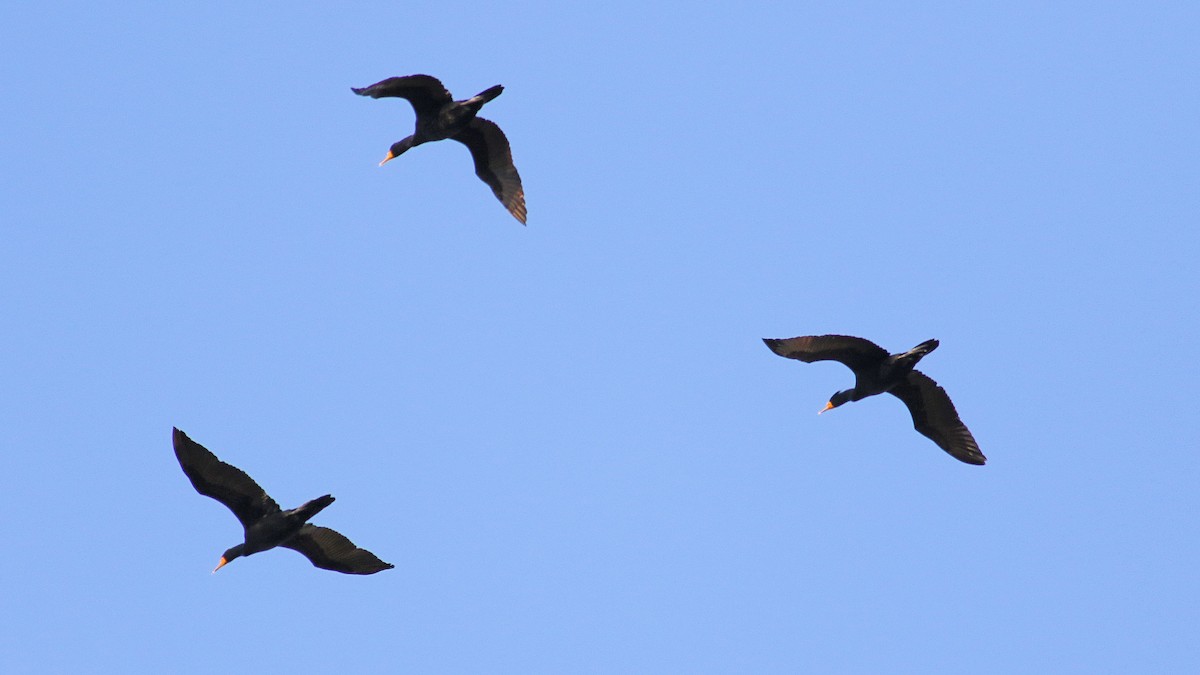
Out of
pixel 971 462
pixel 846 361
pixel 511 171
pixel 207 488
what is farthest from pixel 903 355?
pixel 207 488

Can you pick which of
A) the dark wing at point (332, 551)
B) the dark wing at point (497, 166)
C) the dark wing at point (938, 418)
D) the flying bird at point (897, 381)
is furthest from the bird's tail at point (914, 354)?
the dark wing at point (332, 551)

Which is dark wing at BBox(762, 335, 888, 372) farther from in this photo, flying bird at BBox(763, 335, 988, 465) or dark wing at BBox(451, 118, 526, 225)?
dark wing at BBox(451, 118, 526, 225)

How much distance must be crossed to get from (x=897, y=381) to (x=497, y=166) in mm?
8904

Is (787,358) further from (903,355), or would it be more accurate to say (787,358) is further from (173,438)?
(173,438)

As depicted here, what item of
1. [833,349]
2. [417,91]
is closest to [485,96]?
[417,91]

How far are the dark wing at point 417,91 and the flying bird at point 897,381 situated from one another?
314 inches

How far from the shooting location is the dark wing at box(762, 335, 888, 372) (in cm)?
2575

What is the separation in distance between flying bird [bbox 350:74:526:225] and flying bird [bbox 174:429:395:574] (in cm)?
695

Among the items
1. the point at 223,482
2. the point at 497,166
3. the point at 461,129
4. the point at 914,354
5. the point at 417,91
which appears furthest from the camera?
the point at 497,166

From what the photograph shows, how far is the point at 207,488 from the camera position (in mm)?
24953

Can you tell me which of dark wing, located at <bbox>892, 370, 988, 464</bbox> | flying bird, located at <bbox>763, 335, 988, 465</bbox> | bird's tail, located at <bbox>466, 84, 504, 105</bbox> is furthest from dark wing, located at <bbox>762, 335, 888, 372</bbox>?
bird's tail, located at <bbox>466, 84, 504, 105</bbox>

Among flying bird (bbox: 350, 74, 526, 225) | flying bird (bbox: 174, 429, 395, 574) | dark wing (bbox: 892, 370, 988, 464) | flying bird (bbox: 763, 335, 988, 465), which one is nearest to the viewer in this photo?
flying bird (bbox: 174, 429, 395, 574)

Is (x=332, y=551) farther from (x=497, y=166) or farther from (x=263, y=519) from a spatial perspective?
(x=497, y=166)

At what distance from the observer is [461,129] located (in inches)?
1188
